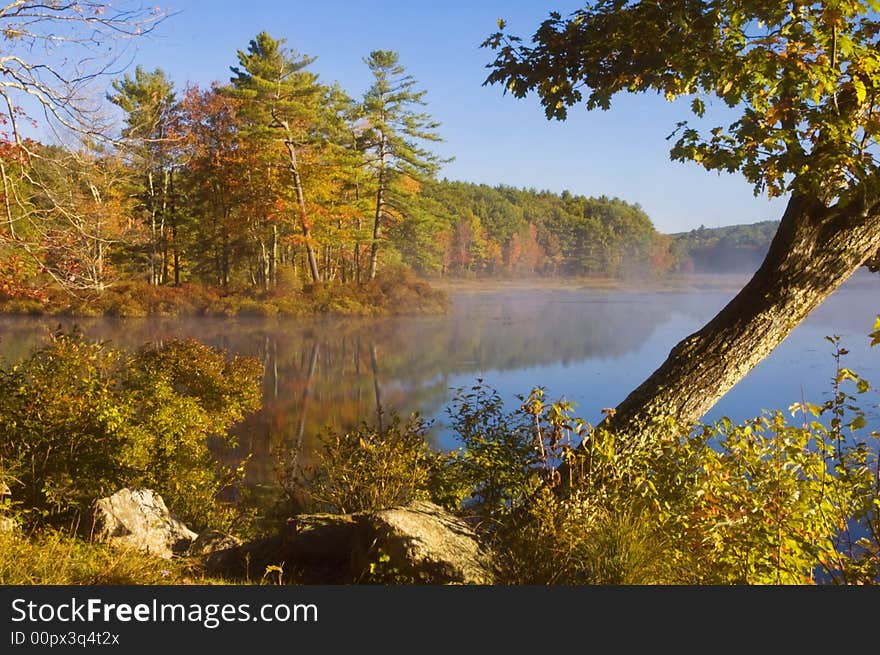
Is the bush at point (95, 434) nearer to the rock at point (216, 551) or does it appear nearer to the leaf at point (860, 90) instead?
the rock at point (216, 551)

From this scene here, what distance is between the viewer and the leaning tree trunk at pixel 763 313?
3422mm

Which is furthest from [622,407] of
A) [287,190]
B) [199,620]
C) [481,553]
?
[287,190]

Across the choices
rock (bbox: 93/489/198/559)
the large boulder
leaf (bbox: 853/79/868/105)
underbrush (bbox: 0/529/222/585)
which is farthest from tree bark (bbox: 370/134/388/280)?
leaf (bbox: 853/79/868/105)

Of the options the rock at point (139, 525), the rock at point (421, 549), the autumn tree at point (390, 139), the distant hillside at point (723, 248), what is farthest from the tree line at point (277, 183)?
the rock at point (421, 549)

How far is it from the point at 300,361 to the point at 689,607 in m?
11.4

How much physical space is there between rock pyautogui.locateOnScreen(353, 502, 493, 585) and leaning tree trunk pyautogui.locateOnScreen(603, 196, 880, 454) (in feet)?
3.24

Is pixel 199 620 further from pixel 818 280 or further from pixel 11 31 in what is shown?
pixel 11 31

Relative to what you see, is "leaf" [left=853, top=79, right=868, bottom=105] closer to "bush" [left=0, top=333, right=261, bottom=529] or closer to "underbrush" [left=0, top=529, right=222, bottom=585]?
"underbrush" [left=0, top=529, right=222, bottom=585]

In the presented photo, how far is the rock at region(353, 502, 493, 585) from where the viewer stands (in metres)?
2.93

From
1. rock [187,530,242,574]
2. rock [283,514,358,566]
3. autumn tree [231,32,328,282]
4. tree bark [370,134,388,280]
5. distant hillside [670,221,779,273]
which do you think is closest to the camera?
rock [283,514,358,566]

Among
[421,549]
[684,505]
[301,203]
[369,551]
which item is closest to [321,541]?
[369,551]

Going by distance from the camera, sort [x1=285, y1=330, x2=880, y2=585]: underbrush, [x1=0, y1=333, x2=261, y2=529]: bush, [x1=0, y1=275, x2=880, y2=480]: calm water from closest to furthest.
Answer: [x1=285, y1=330, x2=880, y2=585]: underbrush
[x1=0, y1=333, x2=261, y2=529]: bush
[x1=0, y1=275, x2=880, y2=480]: calm water

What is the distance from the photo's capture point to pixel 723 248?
1061 inches

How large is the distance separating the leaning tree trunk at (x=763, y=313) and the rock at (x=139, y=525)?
8.58 ft
